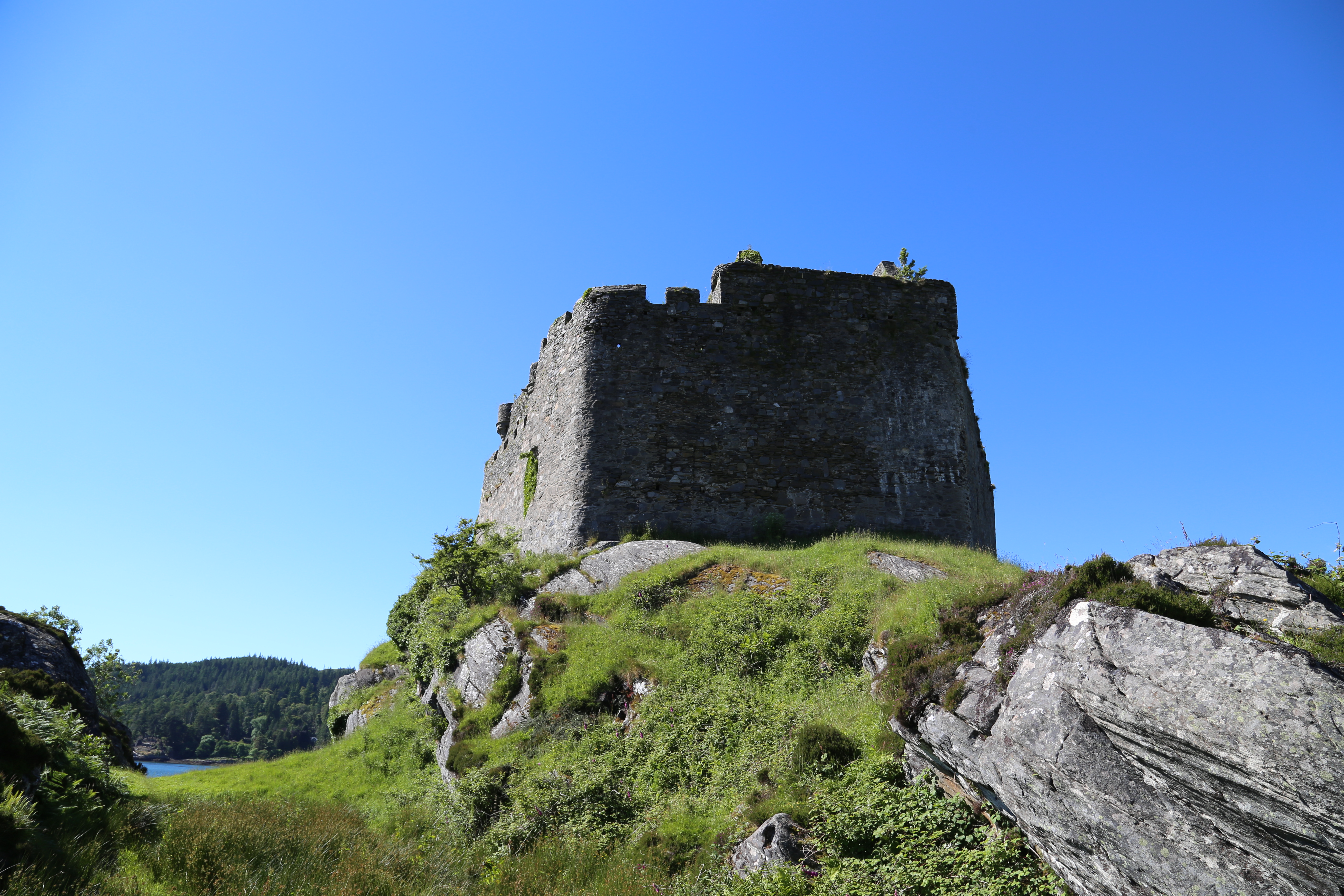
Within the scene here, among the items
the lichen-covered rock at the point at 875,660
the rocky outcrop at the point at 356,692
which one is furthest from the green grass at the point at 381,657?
the lichen-covered rock at the point at 875,660

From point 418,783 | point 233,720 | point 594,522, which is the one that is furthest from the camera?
point 233,720

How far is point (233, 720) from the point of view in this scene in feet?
306

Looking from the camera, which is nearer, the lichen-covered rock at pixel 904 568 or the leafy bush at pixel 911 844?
the leafy bush at pixel 911 844

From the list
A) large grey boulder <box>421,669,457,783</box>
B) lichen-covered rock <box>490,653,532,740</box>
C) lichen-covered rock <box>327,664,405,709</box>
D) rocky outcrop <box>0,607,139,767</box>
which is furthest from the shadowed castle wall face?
rocky outcrop <box>0,607,139,767</box>

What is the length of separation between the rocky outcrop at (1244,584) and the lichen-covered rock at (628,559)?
1019 cm

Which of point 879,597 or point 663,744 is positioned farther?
point 879,597

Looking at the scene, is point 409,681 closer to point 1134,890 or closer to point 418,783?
point 418,783

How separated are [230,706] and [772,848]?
360ft

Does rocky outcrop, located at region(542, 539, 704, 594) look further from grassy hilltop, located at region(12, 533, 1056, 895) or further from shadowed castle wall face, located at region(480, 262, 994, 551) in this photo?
shadowed castle wall face, located at region(480, 262, 994, 551)

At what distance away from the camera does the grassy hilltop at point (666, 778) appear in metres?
7.41

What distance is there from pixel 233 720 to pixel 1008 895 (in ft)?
357

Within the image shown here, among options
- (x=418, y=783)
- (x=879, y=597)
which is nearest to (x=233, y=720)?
(x=418, y=783)

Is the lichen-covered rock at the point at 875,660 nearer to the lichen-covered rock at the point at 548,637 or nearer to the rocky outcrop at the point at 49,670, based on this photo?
the lichen-covered rock at the point at 548,637

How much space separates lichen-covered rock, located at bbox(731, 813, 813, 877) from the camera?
754 centimetres
